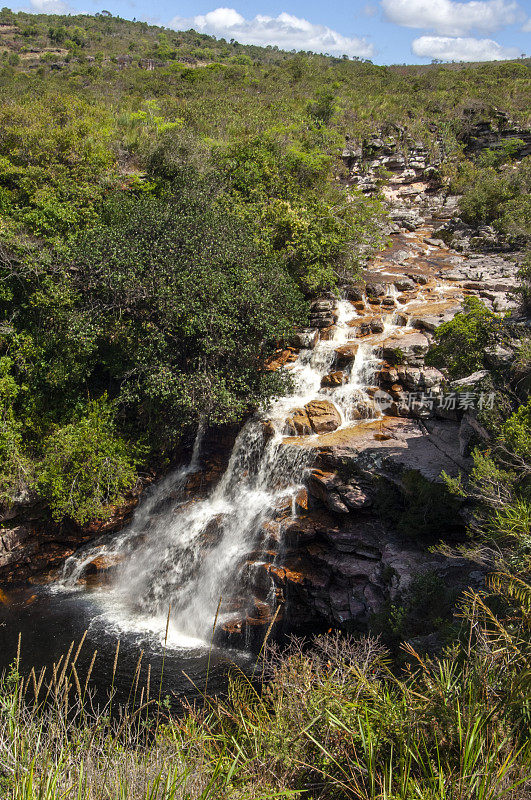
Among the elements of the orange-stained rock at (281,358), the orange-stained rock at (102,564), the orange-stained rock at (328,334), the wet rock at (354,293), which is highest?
the wet rock at (354,293)

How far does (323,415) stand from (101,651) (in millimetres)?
8160

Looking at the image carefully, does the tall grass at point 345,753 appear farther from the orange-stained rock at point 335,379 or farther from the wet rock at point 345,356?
the wet rock at point 345,356

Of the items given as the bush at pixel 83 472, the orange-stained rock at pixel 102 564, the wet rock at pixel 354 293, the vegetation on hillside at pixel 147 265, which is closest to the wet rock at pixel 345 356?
the vegetation on hillside at pixel 147 265

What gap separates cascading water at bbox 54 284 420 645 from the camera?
12336 millimetres

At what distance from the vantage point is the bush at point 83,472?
13.2m

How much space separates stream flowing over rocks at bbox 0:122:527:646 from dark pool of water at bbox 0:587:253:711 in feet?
1.63

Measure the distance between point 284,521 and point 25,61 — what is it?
210ft

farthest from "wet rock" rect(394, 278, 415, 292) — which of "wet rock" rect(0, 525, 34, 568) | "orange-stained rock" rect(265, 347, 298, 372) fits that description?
"wet rock" rect(0, 525, 34, 568)

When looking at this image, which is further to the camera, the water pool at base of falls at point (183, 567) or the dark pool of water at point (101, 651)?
the water pool at base of falls at point (183, 567)

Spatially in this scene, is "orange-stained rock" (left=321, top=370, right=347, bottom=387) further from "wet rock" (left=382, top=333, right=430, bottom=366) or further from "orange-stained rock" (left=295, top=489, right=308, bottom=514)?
"orange-stained rock" (left=295, top=489, right=308, bottom=514)

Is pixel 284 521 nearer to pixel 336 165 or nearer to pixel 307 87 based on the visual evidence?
pixel 336 165

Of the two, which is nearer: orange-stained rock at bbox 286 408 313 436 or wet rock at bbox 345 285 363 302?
orange-stained rock at bbox 286 408 313 436

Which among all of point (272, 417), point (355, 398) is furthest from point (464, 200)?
point (272, 417)

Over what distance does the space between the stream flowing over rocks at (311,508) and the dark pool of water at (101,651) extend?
50 centimetres
